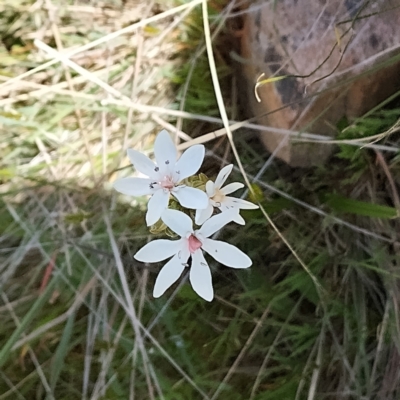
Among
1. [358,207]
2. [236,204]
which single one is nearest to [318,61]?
[358,207]

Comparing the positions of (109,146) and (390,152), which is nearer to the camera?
(390,152)

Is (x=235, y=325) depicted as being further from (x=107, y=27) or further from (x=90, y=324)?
(x=107, y=27)

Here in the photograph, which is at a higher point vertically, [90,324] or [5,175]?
[5,175]

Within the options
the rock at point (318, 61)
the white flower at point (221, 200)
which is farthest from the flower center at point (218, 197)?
the rock at point (318, 61)

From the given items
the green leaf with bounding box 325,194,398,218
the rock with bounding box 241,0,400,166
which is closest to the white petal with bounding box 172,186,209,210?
the rock with bounding box 241,0,400,166

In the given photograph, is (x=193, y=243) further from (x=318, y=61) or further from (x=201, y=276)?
(x=318, y=61)

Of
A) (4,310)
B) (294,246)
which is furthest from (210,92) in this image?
(4,310)

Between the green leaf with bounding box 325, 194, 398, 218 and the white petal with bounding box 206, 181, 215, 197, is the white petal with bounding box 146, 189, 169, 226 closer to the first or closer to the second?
the white petal with bounding box 206, 181, 215, 197
